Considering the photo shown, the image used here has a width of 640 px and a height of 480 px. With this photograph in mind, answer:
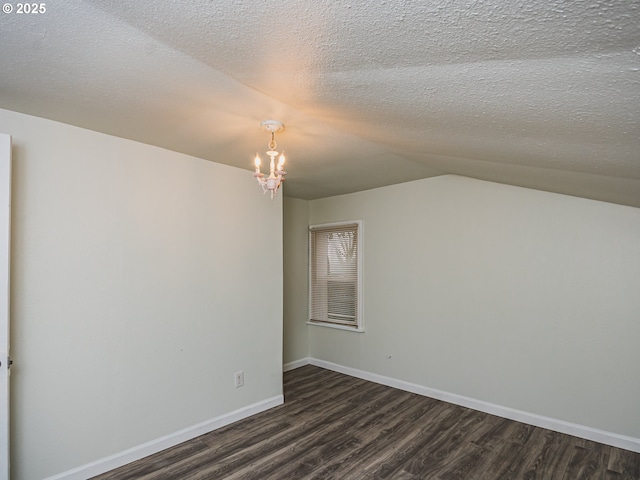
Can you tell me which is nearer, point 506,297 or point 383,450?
point 383,450

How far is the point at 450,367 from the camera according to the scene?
11.5ft

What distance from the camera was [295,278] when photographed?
15.6 ft

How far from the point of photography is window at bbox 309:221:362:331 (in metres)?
4.39

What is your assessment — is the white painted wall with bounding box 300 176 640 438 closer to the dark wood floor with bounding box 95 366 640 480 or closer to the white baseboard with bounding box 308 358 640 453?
the white baseboard with bounding box 308 358 640 453

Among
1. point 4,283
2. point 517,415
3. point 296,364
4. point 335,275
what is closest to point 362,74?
point 4,283

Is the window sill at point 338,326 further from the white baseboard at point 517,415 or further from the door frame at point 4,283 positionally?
the door frame at point 4,283

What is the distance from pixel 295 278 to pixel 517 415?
9.37ft

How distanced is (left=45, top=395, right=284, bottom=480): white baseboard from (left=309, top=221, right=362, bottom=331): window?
1456 millimetres

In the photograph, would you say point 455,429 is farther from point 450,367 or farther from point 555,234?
point 555,234

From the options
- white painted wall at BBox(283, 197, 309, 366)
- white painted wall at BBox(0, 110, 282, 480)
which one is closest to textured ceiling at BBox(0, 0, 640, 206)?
white painted wall at BBox(0, 110, 282, 480)

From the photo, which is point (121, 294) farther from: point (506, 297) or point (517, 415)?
point (517, 415)

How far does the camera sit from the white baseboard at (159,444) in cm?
225

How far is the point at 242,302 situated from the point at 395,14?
278 centimetres

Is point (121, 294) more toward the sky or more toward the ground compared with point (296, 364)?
more toward the sky
